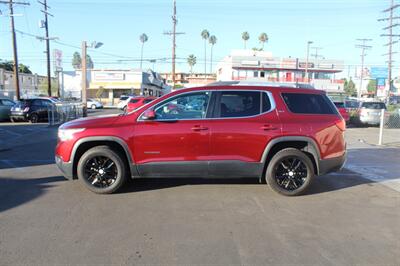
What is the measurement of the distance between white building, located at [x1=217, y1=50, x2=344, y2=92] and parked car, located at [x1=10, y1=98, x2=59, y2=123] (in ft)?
186

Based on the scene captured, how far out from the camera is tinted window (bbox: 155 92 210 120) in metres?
6.00

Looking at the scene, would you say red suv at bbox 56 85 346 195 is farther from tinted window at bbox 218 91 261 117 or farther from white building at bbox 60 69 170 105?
white building at bbox 60 69 170 105

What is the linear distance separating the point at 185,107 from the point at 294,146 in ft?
6.64

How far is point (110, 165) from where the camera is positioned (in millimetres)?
6066

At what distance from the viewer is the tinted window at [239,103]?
6043 mm

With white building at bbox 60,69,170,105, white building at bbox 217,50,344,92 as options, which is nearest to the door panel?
white building at bbox 60,69,170,105

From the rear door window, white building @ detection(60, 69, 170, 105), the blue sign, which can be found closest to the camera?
the rear door window

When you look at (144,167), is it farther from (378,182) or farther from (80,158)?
(378,182)

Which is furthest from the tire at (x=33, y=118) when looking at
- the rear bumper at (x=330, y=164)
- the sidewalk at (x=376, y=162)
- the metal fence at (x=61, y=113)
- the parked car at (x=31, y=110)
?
the rear bumper at (x=330, y=164)

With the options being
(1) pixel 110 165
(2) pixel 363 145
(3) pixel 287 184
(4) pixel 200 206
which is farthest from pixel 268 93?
(2) pixel 363 145

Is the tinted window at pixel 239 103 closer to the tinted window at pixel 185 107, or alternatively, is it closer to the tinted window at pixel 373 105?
the tinted window at pixel 185 107

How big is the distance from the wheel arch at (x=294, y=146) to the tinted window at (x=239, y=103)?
0.62 meters

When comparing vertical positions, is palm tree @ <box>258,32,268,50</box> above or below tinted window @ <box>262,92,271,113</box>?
above

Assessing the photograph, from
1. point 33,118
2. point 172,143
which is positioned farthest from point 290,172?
point 33,118
